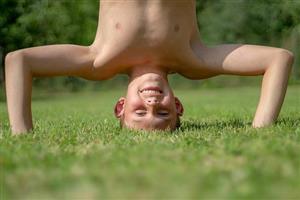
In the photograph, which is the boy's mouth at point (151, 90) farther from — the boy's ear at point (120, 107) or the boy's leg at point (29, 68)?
the boy's leg at point (29, 68)

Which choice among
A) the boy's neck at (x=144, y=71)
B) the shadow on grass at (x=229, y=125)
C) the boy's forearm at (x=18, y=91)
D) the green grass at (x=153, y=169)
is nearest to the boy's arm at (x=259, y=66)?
the shadow on grass at (x=229, y=125)

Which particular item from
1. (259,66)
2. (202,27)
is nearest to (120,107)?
(259,66)

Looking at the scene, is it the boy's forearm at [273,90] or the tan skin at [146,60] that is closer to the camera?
the tan skin at [146,60]

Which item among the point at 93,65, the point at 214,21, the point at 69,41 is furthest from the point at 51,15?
the point at 93,65

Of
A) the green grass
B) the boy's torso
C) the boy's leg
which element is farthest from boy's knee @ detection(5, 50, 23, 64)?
the green grass

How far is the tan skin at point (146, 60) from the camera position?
11.2 ft

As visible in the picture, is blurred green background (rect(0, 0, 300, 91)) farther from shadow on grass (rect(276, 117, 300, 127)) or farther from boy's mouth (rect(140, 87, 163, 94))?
boy's mouth (rect(140, 87, 163, 94))

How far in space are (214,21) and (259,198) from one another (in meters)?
22.6

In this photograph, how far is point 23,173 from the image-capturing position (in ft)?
6.01

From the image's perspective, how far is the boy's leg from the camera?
3.38 meters

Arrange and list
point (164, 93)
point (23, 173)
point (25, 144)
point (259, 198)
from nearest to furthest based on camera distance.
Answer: point (259, 198) → point (23, 173) → point (25, 144) → point (164, 93)

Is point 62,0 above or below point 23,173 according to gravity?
below

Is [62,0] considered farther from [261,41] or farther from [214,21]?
[261,41]

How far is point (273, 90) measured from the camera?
11.7 ft
